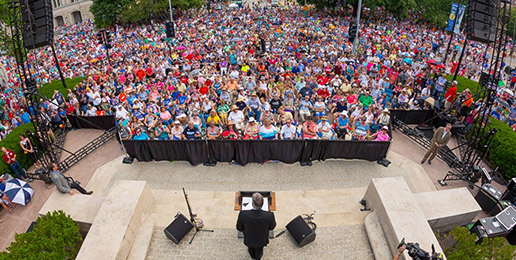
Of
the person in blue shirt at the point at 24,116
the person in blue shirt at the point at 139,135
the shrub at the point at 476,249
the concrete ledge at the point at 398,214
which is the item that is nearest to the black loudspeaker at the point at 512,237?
the shrub at the point at 476,249

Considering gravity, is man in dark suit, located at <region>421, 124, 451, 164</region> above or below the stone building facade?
below

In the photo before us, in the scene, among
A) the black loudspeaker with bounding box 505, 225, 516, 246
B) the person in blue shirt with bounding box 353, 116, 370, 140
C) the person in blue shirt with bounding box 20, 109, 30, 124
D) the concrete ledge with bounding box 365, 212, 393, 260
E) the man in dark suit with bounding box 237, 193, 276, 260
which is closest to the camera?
the man in dark suit with bounding box 237, 193, 276, 260

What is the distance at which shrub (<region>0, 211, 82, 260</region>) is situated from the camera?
17.9 feet

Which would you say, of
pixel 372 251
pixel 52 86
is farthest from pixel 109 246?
pixel 52 86

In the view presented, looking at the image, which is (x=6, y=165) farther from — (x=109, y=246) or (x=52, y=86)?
(x=52, y=86)

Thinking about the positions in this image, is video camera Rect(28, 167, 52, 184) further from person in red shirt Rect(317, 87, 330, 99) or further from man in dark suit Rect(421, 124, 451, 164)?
man in dark suit Rect(421, 124, 451, 164)

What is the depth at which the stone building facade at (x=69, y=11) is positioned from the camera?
5739 cm

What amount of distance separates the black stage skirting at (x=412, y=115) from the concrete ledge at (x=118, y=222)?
35.5 ft

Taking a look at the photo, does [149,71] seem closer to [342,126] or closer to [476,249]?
[342,126]

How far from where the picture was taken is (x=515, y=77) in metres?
22.4

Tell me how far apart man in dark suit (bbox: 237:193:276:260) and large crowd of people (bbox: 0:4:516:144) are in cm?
488

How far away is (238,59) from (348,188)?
12033mm

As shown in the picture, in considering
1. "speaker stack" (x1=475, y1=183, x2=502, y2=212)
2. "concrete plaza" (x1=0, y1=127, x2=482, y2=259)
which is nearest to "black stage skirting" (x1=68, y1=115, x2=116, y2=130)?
"concrete plaza" (x1=0, y1=127, x2=482, y2=259)

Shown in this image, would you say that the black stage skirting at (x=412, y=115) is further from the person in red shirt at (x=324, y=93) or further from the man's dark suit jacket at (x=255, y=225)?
the man's dark suit jacket at (x=255, y=225)
